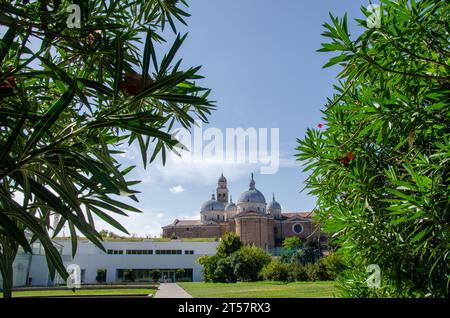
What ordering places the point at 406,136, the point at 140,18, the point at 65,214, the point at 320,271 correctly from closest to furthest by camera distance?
1. the point at 65,214
2. the point at 406,136
3. the point at 140,18
4. the point at 320,271

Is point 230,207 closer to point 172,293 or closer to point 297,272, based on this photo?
point 297,272

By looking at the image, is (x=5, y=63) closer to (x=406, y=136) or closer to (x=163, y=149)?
(x=163, y=149)

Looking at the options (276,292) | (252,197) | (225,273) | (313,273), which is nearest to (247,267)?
(225,273)

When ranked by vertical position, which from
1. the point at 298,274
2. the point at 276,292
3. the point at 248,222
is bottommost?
the point at 298,274

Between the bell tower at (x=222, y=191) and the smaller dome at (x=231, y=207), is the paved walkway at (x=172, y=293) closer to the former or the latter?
the smaller dome at (x=231, y=207)

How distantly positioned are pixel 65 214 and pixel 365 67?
201 centimetres

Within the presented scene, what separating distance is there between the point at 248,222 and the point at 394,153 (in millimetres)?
58533

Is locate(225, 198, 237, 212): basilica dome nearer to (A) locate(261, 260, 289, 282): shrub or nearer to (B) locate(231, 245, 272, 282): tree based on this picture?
(B) locate(231, 245, 272, 282): tree

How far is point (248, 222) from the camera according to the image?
60.9m

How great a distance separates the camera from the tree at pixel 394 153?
2.33m

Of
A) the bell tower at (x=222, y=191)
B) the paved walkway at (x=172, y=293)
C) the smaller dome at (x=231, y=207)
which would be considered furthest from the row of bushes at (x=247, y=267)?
the bell tower at (x=222, y=191)

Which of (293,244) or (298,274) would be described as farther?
(293,244)
